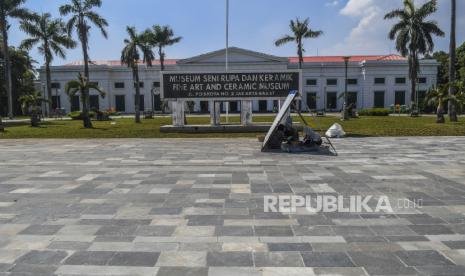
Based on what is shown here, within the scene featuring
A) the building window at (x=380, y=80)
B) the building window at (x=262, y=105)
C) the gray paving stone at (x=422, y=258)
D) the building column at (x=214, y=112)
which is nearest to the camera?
the gray paving stone at (x=422, y=258)

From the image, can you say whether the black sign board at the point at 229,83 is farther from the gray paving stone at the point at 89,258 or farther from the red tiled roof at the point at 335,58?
the red tiled roof at the point at 335,58

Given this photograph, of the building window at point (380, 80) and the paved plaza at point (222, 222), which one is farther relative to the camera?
the building window at point (380, 80)

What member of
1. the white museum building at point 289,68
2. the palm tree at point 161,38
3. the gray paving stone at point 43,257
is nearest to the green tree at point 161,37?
the palm tree at point 161,38

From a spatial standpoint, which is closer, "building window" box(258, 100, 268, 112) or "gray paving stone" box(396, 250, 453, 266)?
"gray paving stone" box(396, 250, 453, 266)

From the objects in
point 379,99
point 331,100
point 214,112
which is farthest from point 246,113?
point 379,99

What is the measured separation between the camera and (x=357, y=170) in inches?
348

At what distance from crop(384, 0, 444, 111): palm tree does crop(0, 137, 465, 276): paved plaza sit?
31723mm

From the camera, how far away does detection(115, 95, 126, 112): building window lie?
67956 mm

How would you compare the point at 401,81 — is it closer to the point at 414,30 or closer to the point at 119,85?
the point at 414,30

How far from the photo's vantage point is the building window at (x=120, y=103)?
223 feet

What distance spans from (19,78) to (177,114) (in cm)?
4464

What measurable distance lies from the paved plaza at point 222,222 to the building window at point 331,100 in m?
57.7


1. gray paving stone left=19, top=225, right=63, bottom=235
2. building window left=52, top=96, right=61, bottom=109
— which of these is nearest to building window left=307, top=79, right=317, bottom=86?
building window left=52, top=96, right=61, bottom=109

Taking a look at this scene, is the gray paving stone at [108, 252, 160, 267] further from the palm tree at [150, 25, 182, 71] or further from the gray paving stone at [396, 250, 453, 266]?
the palm tree at [150, 25, 182, 71]
